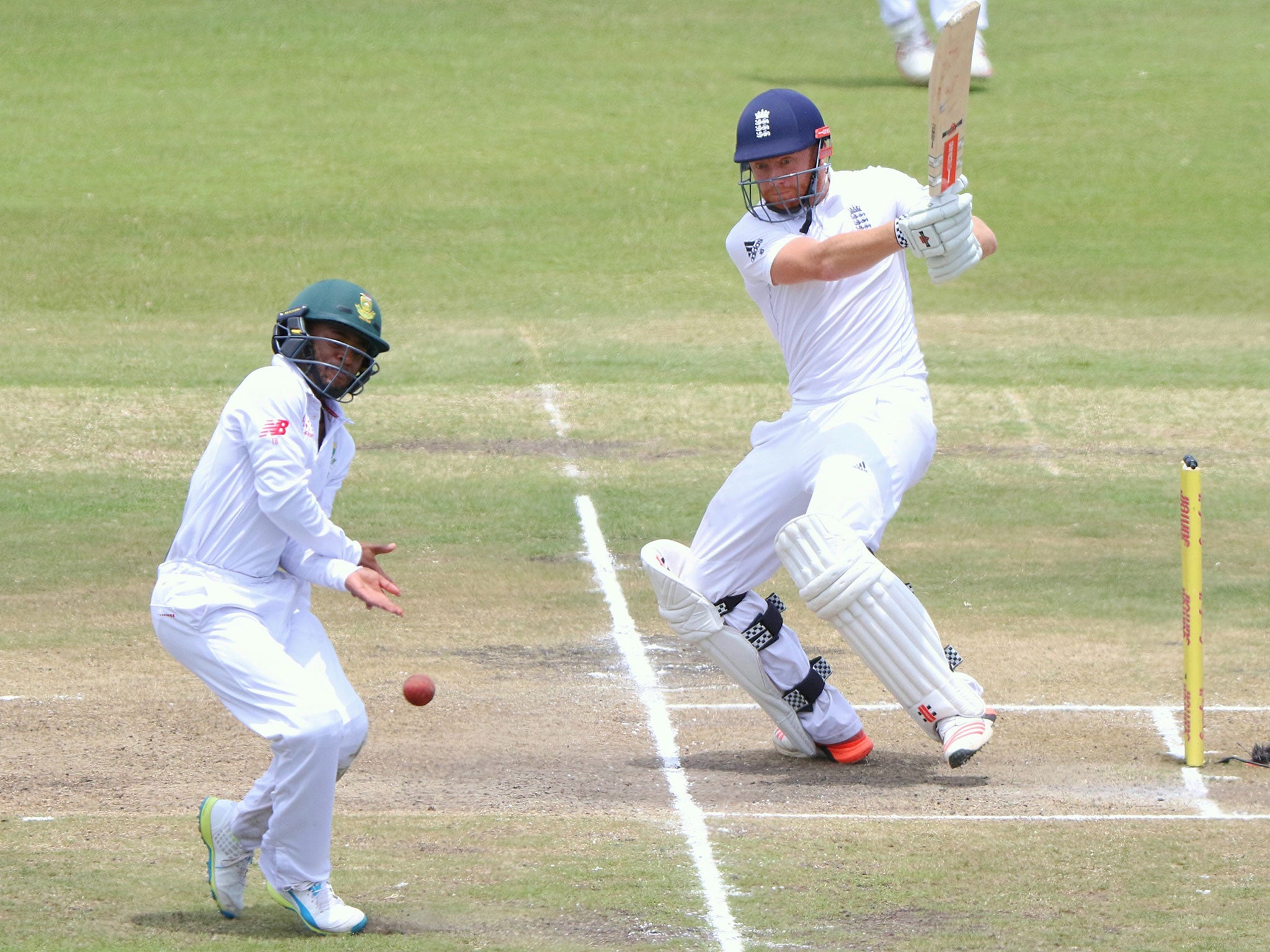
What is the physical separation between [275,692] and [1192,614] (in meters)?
3.84

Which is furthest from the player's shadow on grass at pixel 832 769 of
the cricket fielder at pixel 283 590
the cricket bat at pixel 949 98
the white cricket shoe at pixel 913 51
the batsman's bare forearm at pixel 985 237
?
the white cricket shoe at pixel 913 51

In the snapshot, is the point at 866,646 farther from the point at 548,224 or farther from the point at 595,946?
the point at 548,224

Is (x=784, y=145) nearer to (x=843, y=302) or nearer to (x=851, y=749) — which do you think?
(x=843, y=302)

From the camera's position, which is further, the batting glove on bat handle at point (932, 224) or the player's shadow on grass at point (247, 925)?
the batting glove on bat handle at point (932, 224)

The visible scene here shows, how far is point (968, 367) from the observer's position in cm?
1667

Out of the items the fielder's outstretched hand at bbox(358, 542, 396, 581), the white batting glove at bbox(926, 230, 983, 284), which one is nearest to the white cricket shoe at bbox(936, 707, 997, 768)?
the white batting glove at bbox(926, 230, 983, 284)

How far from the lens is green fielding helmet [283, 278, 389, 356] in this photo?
245 inches

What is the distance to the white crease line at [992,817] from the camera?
23.9 ft

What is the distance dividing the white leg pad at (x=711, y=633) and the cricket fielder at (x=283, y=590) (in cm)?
196

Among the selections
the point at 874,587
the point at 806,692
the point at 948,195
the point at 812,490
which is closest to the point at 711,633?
the point at 806,692

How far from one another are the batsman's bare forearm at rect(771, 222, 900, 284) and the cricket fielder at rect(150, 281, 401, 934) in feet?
6.80

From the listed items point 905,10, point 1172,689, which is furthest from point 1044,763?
point 905,10

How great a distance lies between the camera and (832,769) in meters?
8.16

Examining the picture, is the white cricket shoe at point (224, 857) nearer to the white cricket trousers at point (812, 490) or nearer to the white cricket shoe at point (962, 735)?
the white cricket trousers at point (812, 490)
